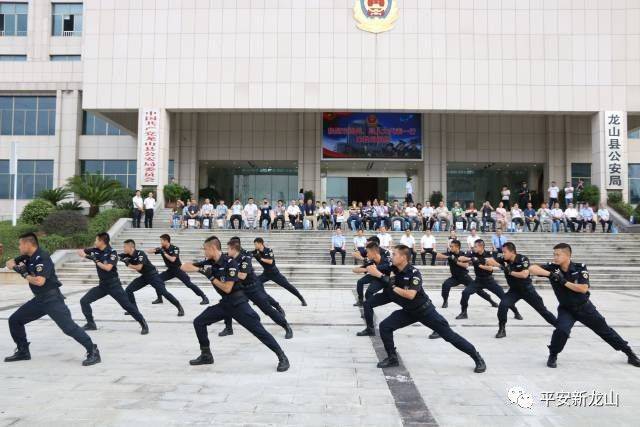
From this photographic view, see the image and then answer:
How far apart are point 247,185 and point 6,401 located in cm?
3159

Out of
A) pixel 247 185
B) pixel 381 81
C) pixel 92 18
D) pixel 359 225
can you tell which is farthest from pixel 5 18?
pixel 359 225

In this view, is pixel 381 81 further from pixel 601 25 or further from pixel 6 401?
pixel 6 401

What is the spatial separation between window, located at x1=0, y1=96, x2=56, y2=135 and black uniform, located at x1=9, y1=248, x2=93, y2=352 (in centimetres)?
3322

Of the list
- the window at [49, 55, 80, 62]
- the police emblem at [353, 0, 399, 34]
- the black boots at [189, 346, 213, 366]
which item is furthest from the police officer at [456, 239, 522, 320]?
the window at [49, 55, 80, 62]

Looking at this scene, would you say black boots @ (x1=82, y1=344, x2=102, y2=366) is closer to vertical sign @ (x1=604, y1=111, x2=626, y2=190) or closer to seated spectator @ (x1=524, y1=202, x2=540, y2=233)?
seated spectator @ (x1=524, y1=202, x2=540, y2=233)

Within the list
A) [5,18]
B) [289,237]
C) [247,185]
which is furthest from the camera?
[5,18]

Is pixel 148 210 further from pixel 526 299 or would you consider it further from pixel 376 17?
pixel 526 299

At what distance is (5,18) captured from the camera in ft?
127

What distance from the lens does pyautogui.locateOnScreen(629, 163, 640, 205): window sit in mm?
34188

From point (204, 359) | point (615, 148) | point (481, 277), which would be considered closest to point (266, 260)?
point (204, 359)

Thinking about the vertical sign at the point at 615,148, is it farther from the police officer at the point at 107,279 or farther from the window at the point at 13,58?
the window at the point at 13,58

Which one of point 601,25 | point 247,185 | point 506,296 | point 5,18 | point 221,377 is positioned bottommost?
point 221,377

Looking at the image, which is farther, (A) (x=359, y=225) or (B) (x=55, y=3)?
(B) (x=55, y=3)

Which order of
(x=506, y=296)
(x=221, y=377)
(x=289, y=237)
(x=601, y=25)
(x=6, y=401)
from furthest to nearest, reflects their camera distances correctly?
(x=601, y=25) → (x=289, y=237) → (x=506, y=296) → (x=221, y=377) → (x=6, y=401)
